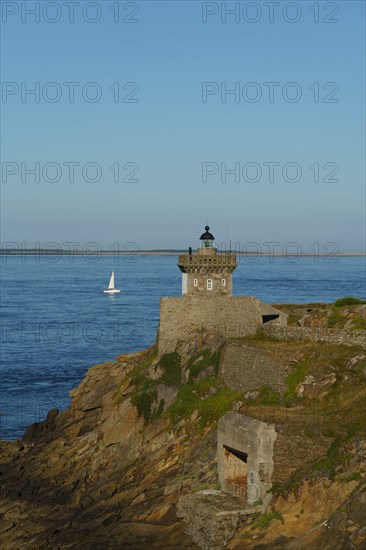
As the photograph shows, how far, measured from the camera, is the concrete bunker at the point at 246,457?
28625mm

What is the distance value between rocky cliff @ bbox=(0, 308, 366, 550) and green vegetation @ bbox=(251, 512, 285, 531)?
57 mm

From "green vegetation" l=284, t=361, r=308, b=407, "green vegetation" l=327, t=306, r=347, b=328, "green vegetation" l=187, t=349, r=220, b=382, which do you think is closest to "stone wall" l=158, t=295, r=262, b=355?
"green vegetation" l=187, t=349, r=220, b=382

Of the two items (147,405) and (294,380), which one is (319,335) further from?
(147,405)

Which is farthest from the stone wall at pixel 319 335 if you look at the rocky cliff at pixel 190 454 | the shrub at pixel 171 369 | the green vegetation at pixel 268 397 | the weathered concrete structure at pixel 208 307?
the shrub at pixel 171 369

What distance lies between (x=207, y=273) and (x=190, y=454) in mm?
14582

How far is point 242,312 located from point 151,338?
161 feet

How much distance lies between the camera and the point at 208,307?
1764 inches

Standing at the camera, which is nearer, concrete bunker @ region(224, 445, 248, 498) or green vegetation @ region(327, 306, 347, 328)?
concrete bunker @ region(224, 445, 248, 498)

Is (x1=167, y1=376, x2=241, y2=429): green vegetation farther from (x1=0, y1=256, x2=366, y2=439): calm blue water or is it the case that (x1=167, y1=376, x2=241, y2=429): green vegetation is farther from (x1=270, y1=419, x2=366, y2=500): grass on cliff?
(x1=0, y1=256, x2=366, y2=439): calm blue water

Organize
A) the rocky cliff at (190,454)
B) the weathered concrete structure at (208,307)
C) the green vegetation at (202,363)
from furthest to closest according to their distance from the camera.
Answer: the weathered concrete structure at (208,307), the green vegetation at (202,363), the rocky cliff at (190,454)

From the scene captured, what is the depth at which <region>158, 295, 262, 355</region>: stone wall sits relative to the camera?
43.7m

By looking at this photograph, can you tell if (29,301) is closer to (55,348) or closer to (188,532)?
(55,348)

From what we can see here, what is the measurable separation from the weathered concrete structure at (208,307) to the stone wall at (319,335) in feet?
4.91

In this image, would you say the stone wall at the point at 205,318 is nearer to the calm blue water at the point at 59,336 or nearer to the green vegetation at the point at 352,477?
the calm blue water at the point at 59,336
